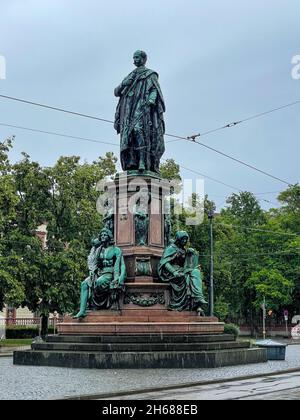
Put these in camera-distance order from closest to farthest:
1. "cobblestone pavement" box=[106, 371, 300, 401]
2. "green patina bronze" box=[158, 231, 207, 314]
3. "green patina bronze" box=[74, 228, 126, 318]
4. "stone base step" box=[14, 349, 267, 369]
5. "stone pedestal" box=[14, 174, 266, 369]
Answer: "cobblestone pavement" box=[106, 371, 300, 401] → "stone base step" box=[14, 349, 267, 369] → "stone pedestal" box=[14, 174, 266, 369] → "green patina bronze" box=[74, 228, 126, 318] → "green patina bronze" box=[158, 231, 207, 314]

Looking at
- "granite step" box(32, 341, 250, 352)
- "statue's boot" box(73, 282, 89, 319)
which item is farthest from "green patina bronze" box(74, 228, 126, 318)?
"granite step" box(32, 341, 250, 352)

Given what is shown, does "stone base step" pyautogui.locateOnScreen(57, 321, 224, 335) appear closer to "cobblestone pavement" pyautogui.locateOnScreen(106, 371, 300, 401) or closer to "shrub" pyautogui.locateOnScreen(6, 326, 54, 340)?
"cobblestone pavement" pyautogui.locateOnScreen(106, 371, 300, 401)

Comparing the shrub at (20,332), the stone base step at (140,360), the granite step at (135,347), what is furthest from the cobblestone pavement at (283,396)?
the shrub at (20,332)

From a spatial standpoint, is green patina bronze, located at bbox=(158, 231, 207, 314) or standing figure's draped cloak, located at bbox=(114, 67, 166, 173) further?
standing figure's draped cloak, located at bbox=(114, 67, 166, 173)

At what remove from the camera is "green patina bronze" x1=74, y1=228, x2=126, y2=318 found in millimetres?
18109

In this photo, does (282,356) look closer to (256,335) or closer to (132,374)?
(132,374)

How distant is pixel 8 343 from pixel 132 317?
2651 centimetres

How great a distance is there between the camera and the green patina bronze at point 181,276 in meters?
18.4

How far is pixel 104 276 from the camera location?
18.4 m

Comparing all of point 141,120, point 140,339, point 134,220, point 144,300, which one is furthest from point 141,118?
point 140,339

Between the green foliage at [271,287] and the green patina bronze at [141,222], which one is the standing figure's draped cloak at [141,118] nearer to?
the green patina bronze at [141,222]

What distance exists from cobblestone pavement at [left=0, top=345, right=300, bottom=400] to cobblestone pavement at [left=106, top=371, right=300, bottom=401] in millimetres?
447

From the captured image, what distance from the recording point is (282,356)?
2123cm

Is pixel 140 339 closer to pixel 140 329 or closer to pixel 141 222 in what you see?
pixel 140 329
